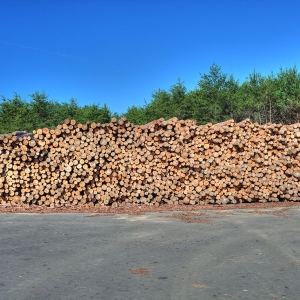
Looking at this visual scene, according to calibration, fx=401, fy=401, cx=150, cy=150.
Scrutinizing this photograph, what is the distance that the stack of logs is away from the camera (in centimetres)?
1181

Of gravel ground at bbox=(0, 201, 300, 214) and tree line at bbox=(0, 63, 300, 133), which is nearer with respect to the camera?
gravel ground at bbox=(0, 201, 300, 214)

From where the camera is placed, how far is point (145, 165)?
12078 millimetres

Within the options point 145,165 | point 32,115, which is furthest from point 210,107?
point 145,165

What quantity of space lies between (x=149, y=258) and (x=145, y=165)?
6.41 m

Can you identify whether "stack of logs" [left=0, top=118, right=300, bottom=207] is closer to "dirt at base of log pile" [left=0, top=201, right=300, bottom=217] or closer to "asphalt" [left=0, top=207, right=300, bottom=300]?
"dirt at base of log pile" [left=0, top=201, right=300, bottom=217]

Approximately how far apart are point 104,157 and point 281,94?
31.1 metres

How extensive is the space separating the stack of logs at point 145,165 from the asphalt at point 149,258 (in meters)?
2.55

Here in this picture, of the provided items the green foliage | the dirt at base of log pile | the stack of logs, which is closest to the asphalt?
the dirt at base of log pile

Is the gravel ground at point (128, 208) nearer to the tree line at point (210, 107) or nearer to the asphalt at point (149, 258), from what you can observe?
the asphalt at point (149, 258)

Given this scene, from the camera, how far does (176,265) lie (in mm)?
5402

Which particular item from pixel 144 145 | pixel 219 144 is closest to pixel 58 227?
pixel 144 145

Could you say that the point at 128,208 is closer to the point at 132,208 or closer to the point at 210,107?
the point at 132,208

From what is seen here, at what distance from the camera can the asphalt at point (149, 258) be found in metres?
4.43

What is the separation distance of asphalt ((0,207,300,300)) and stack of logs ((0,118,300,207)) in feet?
8.38
